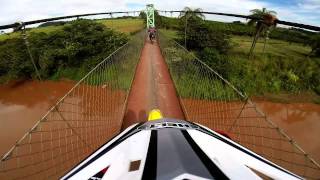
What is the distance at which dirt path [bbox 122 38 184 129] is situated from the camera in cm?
526

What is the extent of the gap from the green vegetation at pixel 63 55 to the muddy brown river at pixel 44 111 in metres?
0.68

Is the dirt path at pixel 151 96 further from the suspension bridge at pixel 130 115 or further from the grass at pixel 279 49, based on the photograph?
the grass at pixel 279 49

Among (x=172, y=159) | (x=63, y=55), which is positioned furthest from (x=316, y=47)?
(x=172, y=159)

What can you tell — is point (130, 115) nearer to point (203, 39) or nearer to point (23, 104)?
point (23, 104)

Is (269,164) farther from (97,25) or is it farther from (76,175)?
(97,25)

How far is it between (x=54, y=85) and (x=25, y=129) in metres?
5.61

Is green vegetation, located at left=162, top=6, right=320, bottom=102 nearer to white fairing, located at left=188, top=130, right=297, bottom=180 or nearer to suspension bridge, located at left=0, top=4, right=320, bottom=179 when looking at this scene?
suspension bridge, located at left=0, top=4, right=320, bottom=179

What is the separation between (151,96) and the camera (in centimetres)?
591

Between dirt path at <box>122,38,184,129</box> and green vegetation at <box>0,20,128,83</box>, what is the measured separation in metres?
10.2

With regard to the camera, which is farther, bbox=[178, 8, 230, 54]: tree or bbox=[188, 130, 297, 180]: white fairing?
bbox=[178, 8, 230, 54]: tree

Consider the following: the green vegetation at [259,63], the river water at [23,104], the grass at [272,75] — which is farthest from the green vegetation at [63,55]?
the grass at [272,75]

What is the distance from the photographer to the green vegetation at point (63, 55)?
1817 centimetres

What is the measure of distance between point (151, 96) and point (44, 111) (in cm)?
1009

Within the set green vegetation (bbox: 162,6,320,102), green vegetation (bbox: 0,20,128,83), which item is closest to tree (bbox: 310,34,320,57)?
green vegetation (bbox: 162,6,320,102)
